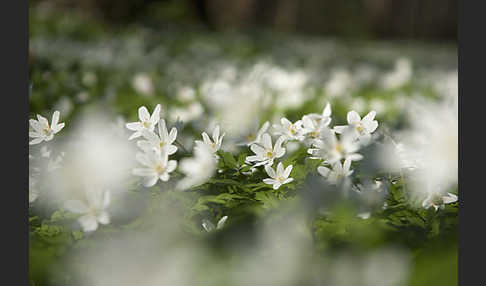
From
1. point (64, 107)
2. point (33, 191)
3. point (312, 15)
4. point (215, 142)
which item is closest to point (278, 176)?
point (215, 142)

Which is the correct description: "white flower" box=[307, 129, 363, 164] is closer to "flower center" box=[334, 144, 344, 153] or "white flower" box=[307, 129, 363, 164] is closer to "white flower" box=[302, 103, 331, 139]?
"flower center" box=[334, 144, 344, 153]

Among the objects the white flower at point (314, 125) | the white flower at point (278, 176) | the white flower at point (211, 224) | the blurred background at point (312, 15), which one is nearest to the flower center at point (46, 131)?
the white flower at point (211, 224)

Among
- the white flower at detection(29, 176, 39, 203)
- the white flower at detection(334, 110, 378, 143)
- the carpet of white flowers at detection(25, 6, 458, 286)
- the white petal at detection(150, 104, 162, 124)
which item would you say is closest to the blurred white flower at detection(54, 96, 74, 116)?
the carpet of white flowers at detection(25, 6, 458, 286)

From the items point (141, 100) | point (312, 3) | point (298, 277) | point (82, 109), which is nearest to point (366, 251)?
point (298, 277)

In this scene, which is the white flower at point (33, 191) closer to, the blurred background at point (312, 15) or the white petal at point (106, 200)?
the white petal at point (106, 200)

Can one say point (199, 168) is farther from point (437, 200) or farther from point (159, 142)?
point (437, 200)

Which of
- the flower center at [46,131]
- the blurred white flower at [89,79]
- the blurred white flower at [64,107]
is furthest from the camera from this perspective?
the blurred white flower at [89,79]
